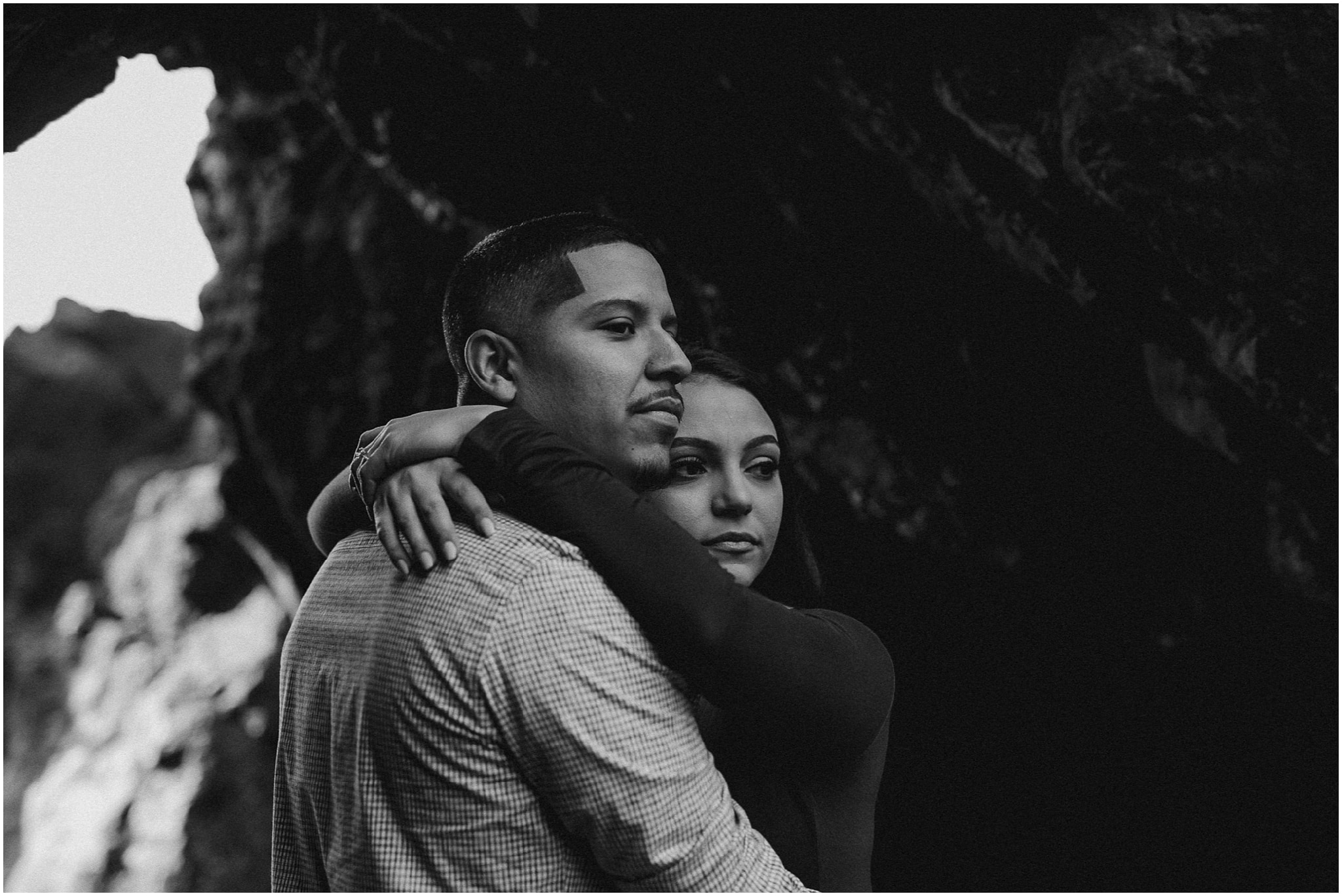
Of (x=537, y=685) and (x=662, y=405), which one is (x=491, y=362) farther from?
(x=537, y=685)

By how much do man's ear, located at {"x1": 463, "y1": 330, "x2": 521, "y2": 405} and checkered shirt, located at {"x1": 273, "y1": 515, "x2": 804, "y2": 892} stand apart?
15.6 inches

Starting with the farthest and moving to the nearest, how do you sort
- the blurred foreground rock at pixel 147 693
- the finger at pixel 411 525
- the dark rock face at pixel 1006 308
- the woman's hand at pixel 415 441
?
the blurred foreground rock at pixel 147 693, the dark rock face at pixel 1006 308, the woman's hand at pixel 415 441, the finger at pixel 411 525

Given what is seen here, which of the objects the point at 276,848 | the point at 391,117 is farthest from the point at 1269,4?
the point at 391,117

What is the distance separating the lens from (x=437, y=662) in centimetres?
116

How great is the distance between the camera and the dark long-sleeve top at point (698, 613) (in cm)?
Result: 117

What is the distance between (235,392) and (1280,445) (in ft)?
17.9

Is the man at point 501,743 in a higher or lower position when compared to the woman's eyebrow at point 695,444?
lower

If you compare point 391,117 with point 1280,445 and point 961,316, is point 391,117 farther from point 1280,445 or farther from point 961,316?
point 1280,445

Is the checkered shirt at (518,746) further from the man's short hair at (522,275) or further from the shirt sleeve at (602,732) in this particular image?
the man's short hair at (522,275)

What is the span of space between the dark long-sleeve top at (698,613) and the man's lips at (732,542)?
0.36 meters

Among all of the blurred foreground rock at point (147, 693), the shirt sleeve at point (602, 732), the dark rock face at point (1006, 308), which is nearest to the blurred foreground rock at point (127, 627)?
the blurred foreground rock at point (147, 693)

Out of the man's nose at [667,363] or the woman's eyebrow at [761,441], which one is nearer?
the man's nose at [667,363]

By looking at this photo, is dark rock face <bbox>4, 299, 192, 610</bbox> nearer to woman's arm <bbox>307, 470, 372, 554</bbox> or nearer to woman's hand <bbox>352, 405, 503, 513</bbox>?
woman's arm <bbox>307, 470, 372, 554</bbox>

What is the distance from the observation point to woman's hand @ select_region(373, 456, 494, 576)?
1242mm
